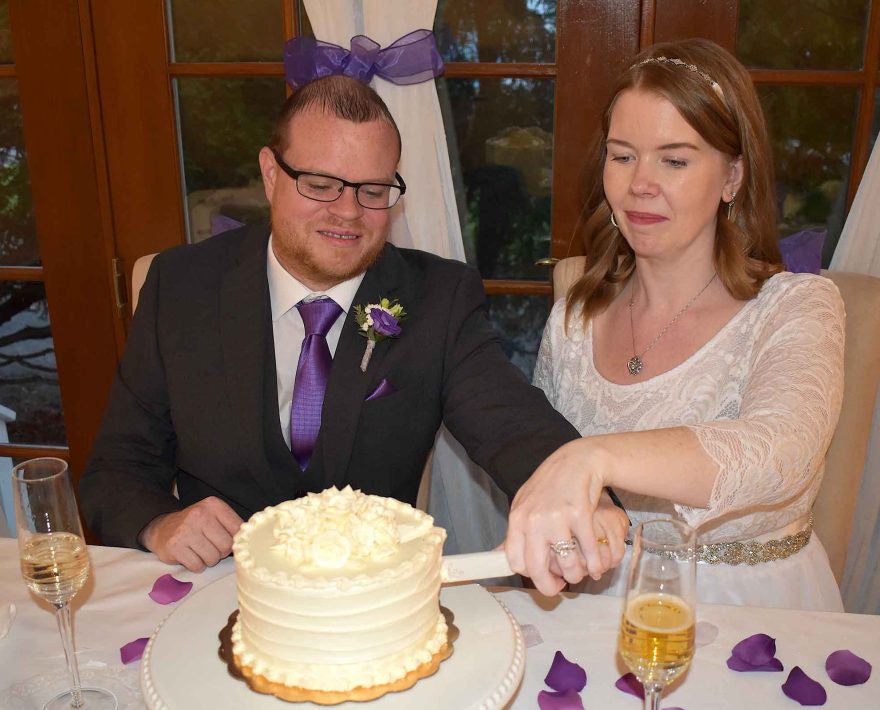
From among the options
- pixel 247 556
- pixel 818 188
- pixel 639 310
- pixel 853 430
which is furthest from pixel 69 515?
pixel 818 188

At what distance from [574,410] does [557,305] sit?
13.2 inches

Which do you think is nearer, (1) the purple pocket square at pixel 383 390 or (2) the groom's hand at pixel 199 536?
(2) the groom's hand at pixel 199 536

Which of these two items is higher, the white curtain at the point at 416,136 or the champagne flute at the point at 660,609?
the white curtain at the point at 416,136

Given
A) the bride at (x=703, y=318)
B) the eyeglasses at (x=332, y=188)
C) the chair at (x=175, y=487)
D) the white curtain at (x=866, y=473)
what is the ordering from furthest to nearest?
the white curtain at (x=866, y=473)
the chair at (x=175, y=487)
the eyeglasses at (x=332, y=188)
the bride at (x=703, y=318)

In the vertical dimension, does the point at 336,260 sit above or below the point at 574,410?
above

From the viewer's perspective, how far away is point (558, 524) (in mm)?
1353

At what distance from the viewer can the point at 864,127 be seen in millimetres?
2951

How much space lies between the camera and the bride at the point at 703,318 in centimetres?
190

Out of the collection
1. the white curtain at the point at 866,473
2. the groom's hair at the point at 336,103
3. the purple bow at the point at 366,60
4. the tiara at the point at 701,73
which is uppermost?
the purple bow at the point at 366,60

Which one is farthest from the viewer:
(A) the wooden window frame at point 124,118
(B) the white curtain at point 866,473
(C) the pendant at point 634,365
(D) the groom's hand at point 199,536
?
(A) the wooden window frame at point 124,118

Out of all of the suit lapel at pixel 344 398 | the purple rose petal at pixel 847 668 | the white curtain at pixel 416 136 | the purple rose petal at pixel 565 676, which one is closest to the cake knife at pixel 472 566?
the purple rose petal at pixel 565 676

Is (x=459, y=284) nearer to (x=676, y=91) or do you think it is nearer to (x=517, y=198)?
(x=676, y=91)

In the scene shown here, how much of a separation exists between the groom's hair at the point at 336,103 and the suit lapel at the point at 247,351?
14.3 inches

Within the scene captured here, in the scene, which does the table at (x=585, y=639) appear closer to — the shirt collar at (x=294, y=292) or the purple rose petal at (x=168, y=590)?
the purple rose petal at (x=168, y=590)
